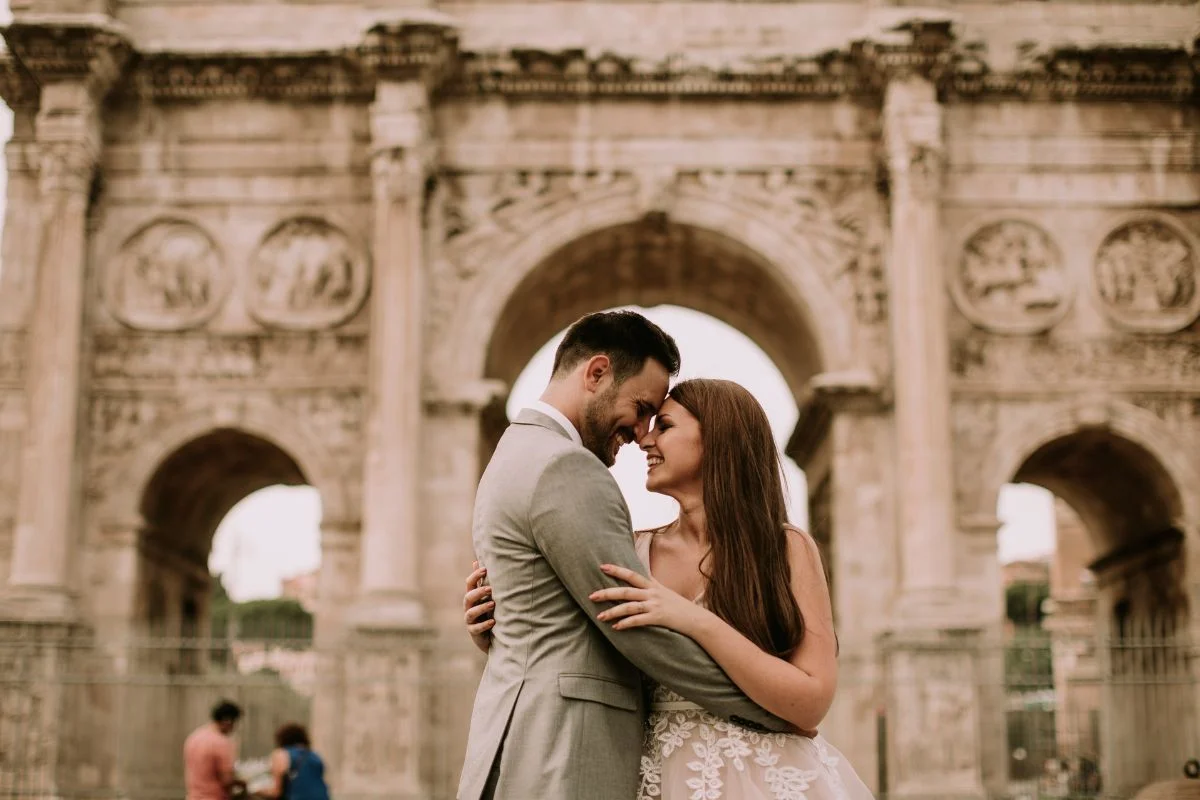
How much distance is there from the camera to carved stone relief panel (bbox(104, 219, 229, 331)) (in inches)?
651

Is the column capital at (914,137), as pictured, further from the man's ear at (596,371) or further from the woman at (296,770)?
the man's ear at (596,371)

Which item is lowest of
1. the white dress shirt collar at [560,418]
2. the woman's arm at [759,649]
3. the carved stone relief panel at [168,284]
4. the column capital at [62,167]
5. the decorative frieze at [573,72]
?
the woman's arm at [759,649]

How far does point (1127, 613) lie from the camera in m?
18.0

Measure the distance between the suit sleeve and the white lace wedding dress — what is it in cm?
8

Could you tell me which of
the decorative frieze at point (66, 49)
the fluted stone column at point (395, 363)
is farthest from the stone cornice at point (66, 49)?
the fluted stone column at point (395, 363)

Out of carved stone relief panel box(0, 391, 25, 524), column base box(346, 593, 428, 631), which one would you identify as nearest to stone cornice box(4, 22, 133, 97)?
carved stone relief panel box(0, 391, 25, 524)

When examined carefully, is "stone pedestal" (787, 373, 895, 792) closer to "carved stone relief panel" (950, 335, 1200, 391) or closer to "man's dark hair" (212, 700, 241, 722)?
"carved stone relief panel" (950, 335, 1200, 391)

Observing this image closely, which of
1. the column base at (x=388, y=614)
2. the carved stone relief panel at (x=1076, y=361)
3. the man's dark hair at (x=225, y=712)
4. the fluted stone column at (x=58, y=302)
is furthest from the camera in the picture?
the carved stone relief panel at (x=1076, y=361)

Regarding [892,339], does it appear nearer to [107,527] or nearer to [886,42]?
[886,42]

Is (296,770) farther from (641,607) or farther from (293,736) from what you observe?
(641,607)

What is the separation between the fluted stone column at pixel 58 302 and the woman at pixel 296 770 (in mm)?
4747

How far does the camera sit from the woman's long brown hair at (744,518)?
3.36 meters

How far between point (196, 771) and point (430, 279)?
686 centimetres

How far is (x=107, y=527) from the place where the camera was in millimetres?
15992
